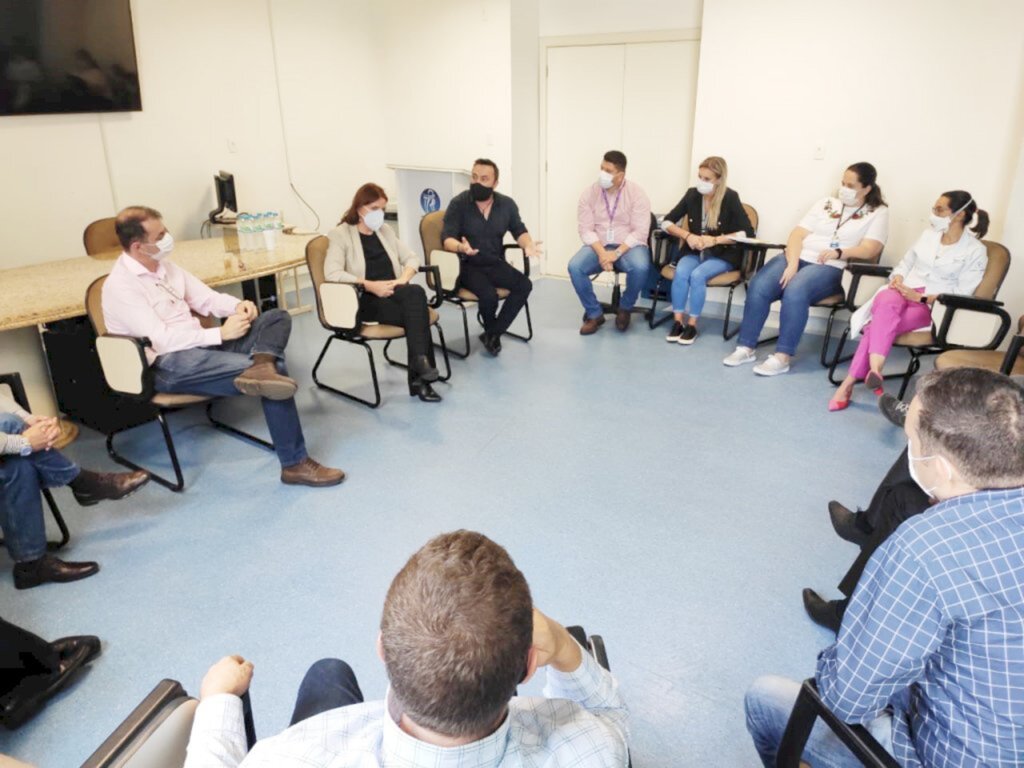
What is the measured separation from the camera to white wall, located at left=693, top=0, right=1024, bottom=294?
398 centimetres

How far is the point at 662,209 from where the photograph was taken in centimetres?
559

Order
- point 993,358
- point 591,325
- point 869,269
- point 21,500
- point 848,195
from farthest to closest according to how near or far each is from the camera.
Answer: point 591,325, point 848,195, point 869,269, point 993,358, point 21,500

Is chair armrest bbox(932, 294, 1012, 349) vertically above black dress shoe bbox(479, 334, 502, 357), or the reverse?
chair armrest bbox(932, 294, 1012, 349)

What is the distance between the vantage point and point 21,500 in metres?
2.22

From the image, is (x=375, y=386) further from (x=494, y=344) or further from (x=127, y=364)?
(x=127, y=364)

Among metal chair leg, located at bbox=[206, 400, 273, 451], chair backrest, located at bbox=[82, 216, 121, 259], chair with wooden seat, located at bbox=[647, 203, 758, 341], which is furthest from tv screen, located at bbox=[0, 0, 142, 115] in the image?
chair with wooden seat, located at bbox=[647, 203, 758, 341]

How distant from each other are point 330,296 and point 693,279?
2458 millimetres

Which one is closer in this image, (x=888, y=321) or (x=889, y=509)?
(x=889, y=509)

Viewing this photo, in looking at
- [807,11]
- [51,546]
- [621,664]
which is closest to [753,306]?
[807,11]

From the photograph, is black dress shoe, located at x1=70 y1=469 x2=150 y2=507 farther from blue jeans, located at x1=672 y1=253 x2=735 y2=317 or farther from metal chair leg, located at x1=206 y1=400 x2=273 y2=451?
blue jeans, located at x1=672 y1=253 x2=735 y2=317

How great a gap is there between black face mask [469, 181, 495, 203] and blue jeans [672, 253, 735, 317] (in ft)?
4.66

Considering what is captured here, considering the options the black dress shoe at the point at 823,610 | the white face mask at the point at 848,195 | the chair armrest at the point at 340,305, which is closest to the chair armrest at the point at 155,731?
the black dress shoe at the point at 823,610

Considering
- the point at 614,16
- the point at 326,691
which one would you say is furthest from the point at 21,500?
the point at 614,16

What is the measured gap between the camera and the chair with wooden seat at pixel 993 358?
3.03m
